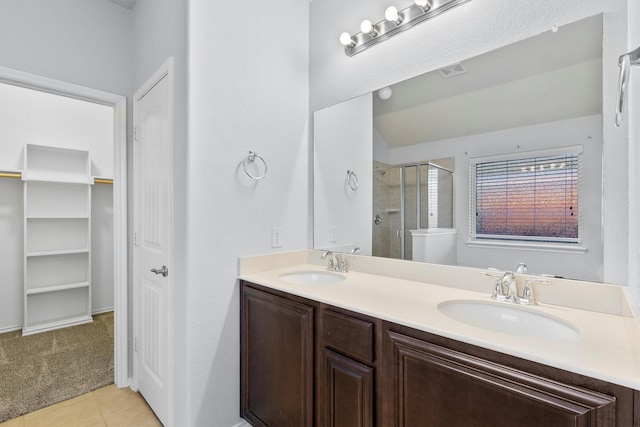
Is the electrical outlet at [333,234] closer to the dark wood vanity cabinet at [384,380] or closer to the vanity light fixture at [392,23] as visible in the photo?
the dark wood vanity cabinet at [384,380]

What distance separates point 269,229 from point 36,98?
3136 millimetres

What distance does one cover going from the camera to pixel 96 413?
6.00 feet

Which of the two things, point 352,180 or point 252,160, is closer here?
point 252,160

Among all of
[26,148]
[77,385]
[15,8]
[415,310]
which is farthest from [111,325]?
[415,310]

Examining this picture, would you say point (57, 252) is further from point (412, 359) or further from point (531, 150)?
point (531, 150)

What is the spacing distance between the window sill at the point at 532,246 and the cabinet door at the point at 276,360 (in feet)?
2.73

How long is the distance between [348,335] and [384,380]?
0.20m

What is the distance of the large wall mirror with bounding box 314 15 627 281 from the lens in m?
1.15

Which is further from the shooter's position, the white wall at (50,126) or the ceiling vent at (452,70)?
the white wall at (50,126)

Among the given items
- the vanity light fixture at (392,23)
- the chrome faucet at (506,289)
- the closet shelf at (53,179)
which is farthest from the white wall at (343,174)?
the closet shelf at (53,179)

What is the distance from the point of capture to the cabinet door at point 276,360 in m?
1.34

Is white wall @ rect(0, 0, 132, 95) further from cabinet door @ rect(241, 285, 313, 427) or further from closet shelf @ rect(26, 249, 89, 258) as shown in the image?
closet shelf @ rect(26, 249, 89, 258)

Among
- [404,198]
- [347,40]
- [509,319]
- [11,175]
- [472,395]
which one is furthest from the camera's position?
[11,175]

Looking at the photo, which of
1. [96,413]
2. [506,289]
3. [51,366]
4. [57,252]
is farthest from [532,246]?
[57,252]
